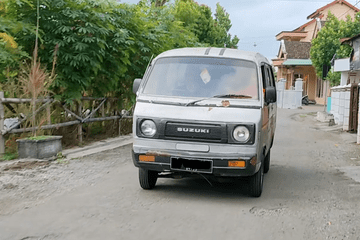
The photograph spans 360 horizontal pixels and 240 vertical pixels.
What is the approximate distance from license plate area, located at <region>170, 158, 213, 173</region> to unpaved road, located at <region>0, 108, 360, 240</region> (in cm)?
46

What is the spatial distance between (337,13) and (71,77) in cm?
5152

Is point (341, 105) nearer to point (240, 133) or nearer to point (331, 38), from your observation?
point (240, 133)

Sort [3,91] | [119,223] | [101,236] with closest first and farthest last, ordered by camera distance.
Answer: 1. [101,236]
2. [119,223]
3. [3,91]

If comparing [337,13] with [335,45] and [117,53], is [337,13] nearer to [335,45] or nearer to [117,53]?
[335,45]

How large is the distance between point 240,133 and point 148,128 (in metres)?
1.27

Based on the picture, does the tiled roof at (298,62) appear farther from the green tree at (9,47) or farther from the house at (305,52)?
the green tree at (9,47)

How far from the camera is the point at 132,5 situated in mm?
13148

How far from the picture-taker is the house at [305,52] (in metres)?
50.5

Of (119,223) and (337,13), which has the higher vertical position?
(337,13)

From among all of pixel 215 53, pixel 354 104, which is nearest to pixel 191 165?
pixel 215 53

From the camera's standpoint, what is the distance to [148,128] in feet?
22.0

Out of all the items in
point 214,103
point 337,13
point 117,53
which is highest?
point 337,13

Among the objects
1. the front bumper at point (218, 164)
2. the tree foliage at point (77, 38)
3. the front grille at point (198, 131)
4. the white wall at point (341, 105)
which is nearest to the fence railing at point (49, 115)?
the tree foliage at point (77, 38)

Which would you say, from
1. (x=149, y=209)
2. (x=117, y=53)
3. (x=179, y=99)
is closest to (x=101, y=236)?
(x=149, y=209)
